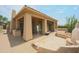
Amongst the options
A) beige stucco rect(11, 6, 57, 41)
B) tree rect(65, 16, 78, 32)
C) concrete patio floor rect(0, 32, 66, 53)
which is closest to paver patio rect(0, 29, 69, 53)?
concrete patio floor rect(0, 32, 66, 53)

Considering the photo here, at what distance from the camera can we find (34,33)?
2844mm

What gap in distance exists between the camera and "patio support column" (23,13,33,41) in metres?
2.75

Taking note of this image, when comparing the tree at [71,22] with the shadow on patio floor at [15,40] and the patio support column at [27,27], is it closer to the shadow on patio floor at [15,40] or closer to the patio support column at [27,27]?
the patio support column at [27,27]

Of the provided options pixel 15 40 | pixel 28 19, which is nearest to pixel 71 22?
pixel 28 19

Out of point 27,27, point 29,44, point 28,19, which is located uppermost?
point 28,19

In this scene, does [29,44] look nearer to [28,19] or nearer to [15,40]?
[15,40]

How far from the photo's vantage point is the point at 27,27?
9.20 ft

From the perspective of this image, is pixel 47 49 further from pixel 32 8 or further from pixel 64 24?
pixel 32 8

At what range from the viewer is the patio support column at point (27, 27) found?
2.75 m

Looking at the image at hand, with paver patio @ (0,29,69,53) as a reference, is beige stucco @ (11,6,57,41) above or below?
above

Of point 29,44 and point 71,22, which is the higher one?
point 71,22

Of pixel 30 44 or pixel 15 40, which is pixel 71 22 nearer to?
pixel 30 44

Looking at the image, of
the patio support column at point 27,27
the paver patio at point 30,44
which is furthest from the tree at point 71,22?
the patio support column at point 27,27

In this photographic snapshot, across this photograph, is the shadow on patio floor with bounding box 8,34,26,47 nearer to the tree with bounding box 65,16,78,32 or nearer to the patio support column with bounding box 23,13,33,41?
the patio support column with bounding box 23,13,33,41
